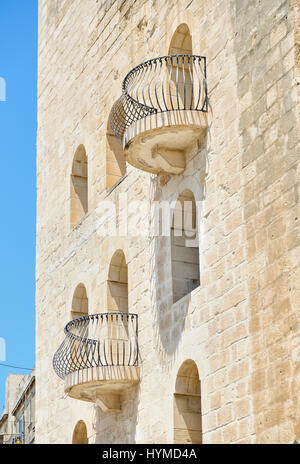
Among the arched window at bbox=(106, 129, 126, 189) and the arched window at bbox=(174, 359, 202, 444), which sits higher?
the arched window at bbox=(106, 129, 126, 189)

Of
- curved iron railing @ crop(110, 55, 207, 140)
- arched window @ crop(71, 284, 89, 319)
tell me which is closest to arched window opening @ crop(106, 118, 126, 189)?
curved iron railing @ crop(110, 55, 207, 140)

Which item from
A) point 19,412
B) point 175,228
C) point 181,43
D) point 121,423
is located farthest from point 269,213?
point 19,412

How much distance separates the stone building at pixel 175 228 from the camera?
1159 cm

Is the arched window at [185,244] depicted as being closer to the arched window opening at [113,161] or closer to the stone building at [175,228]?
the stone building at [175,228]

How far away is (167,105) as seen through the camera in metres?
14.6

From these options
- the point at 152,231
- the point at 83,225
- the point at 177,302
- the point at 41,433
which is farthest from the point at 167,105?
the point at 41,433

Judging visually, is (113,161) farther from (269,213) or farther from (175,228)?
(269,213)

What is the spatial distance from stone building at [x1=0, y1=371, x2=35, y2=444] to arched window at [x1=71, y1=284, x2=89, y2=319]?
8.63 metres

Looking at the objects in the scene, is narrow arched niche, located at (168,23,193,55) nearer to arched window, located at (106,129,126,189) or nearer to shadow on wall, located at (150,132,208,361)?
shadow on wall, located at (150,132,208,361)

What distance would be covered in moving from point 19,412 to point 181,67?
18.6 metres

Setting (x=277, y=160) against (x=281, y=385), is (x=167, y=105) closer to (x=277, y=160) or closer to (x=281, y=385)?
(x=277, y=160)

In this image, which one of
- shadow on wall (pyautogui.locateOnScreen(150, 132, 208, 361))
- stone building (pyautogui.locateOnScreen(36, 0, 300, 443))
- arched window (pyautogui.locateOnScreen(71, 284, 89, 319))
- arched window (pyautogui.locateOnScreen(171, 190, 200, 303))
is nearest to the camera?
stone building (pyautogui.locateOnScreen(36, 0, 300, 443))

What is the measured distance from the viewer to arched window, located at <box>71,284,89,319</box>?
18.1m

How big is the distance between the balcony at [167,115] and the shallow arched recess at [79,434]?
5.00 metres
